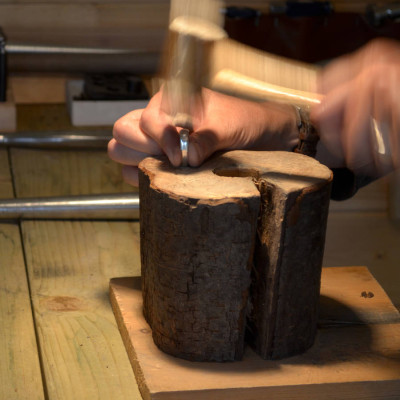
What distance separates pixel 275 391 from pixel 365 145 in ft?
1.21

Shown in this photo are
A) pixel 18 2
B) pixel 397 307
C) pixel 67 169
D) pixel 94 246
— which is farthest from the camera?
pixel 18 2

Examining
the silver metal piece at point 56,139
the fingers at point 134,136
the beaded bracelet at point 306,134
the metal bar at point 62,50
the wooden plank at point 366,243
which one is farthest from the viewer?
the metal bar at point 62,50

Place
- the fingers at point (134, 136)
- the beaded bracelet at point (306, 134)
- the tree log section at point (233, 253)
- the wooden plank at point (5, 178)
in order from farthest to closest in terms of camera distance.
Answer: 1. the wooden plank at point (5, 178)
2. the beaded bracelet at point (306, 134)
3. the fingers at point (134, 136)
4. the tree log section at point (233, 253)

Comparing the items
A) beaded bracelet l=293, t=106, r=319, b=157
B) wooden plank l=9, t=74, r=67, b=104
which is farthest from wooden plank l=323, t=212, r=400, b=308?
wooden plank l=9, t=74, r=67, b=104

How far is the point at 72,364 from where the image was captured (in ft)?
3.49

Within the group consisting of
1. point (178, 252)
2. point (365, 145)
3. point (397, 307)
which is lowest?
point (397, 307)

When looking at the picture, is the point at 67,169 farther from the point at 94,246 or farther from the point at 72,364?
the point at 72,364

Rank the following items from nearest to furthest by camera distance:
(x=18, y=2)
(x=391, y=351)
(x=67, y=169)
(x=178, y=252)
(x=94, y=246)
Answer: (x=178, y=252), (x=391, y=351), (x=94, y=246), (x=67, y=169), (x=18, y=2)

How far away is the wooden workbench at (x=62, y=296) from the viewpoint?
40.5 inches

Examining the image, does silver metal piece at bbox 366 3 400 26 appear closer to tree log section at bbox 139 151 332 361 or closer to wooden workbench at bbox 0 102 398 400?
wooden workbench at bbox 0 102 398 400

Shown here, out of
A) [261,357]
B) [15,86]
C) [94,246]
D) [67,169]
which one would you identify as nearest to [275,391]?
[261,357]

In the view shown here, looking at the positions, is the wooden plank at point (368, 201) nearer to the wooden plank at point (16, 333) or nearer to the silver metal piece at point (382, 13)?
the silver metal piece at point (382, 13)

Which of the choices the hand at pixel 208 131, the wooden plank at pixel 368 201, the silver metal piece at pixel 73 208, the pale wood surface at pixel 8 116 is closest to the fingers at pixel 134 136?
the hand at pixel 208 131

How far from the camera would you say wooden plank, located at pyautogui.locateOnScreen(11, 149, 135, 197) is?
1.71 metres
